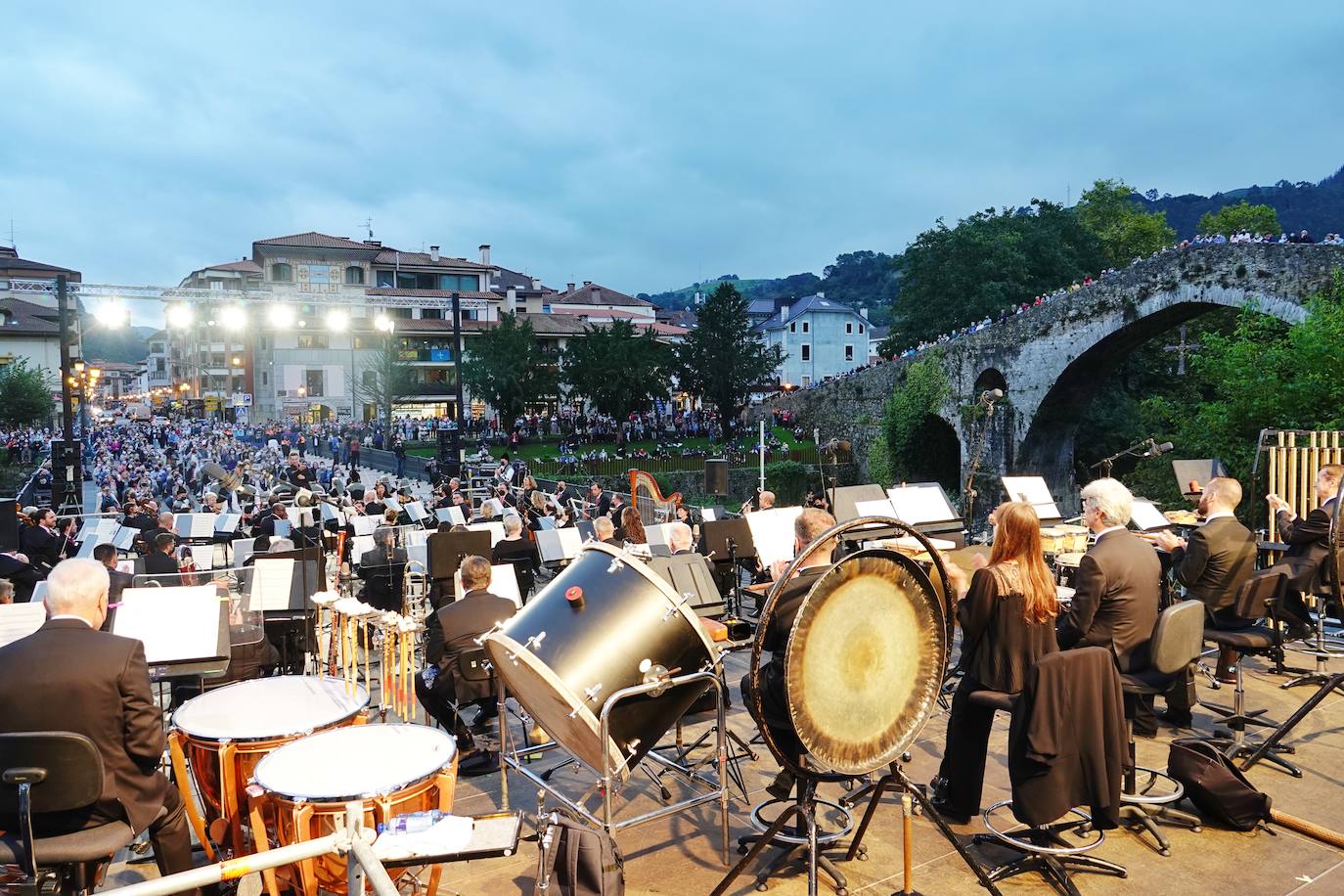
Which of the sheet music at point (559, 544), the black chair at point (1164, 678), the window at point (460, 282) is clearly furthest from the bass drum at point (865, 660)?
the window at point (460, 282)

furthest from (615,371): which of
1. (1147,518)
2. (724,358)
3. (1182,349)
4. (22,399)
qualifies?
(1147,518)

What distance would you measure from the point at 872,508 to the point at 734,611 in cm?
187

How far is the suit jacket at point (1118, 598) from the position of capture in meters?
5.02

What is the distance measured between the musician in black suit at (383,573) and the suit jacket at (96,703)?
6.46 metres

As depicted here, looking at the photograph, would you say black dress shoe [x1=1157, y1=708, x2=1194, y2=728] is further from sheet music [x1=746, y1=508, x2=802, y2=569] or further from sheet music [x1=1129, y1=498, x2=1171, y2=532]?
sheet music [x1=746, y1=508, x2=802, y2=569]

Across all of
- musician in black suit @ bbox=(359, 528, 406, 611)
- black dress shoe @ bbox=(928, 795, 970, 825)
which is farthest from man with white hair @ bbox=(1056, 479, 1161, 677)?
musician in black suit @ bbox=(359, 528, 406, 611)

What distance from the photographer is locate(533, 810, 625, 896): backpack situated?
371 centimetres

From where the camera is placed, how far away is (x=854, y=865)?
4.77 m

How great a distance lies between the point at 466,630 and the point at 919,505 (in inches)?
205

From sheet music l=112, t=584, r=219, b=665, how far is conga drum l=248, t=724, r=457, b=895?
1.34 metres

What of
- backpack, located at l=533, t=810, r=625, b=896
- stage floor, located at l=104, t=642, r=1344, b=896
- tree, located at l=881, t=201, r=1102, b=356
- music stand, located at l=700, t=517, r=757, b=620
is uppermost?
tree, located at l=881, t=201, r=1102, b=356

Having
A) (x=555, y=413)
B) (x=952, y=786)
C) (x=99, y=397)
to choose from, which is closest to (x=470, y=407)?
(x=555, y=413)

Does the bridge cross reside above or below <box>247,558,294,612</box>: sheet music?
above

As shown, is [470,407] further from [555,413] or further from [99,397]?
[99,397]
